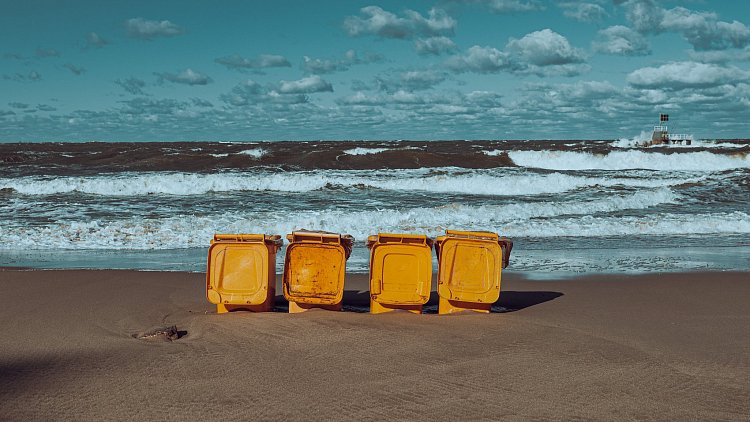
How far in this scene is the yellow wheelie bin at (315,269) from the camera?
5.69 m

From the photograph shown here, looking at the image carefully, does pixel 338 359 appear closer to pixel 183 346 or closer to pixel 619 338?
pixel 183 346

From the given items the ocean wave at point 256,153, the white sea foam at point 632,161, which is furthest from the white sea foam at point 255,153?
the white sea foam at point 632,161

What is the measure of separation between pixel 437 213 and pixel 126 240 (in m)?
6.59

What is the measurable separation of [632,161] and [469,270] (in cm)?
3880

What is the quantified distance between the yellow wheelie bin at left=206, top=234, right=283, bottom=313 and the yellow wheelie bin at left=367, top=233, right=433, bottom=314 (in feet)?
2.95

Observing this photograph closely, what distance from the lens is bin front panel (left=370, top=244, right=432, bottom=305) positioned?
5.70m

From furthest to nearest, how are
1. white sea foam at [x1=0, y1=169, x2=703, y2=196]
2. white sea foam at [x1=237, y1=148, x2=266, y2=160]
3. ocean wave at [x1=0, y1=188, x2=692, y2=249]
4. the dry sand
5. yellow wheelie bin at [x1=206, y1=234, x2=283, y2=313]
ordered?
white sea foam at [x1=237, y1=148, x2=266, y2=160]
white sea foam at [x1=0, y1=169, x2=703, y2=196]
ocean wave at [x1=0, y1=188, x2=692, y2=249]
yellow wheelie bin at [x1=206, y1=234, x2=283, y2=313]
the dry sand

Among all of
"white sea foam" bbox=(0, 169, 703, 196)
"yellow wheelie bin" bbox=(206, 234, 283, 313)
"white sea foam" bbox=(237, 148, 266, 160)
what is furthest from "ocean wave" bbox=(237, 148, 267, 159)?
"yellow wheelie bin" bbox=(206, 234, 283, 313)

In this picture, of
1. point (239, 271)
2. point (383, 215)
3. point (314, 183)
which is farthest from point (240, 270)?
point (314, 183)

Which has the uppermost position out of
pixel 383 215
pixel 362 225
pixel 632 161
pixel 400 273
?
pixel 632 161

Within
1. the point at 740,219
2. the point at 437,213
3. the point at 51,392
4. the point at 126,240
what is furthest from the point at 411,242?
the point at 740,219

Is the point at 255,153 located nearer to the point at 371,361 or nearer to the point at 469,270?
the point at 469,270

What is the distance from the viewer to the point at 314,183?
24609 mm

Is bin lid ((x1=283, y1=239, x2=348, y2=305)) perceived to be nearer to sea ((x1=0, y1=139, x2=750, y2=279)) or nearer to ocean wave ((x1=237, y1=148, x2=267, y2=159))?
sea ((x1=0, y1=139, x2=750, y2=279))
